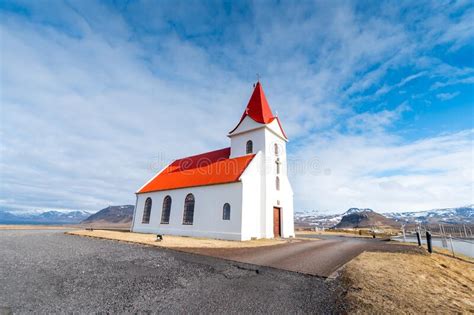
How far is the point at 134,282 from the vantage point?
6078 millimetres

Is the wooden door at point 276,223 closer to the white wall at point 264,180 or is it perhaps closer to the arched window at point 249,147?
the white wall at point 264,180

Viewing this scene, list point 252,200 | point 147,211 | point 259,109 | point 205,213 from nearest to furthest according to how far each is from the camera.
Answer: point 252,200 < point 205,213 < point 259,109 < point 147,211

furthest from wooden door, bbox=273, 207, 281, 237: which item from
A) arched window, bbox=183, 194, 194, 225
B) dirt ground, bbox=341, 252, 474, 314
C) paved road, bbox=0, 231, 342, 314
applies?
paved road, bbox=0, 231, 342, 314

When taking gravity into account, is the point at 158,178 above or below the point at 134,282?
above

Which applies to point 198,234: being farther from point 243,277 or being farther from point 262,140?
point 243,277

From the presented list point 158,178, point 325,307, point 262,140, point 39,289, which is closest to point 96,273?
point 39,289

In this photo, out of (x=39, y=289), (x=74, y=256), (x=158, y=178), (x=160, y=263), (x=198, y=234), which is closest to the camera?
(x=39, y=289)

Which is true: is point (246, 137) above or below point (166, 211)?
above

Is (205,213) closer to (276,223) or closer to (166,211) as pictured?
(166,211)

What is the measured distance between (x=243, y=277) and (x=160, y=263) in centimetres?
362

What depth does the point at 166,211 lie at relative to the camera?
2388 cm

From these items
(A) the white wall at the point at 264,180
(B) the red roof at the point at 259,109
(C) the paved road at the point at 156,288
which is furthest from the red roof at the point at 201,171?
(C) the paved road at the point at 156,288

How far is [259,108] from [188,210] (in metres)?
13.2

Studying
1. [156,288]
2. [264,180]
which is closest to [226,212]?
[264,180]
